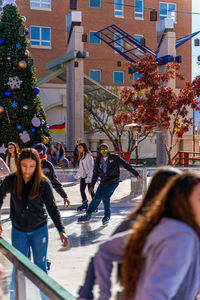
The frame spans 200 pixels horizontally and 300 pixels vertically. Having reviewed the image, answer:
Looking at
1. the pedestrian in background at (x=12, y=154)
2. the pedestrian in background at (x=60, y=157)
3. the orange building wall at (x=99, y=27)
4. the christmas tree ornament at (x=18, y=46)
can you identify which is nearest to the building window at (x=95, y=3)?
the orange building wall at (x=99, y=27)

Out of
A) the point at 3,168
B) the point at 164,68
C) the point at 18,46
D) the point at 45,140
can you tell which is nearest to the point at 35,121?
the point at 45,140

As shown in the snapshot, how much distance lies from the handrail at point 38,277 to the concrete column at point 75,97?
68.4ft

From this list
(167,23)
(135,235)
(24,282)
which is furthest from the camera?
(167,23)

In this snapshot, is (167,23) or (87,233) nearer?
(87,233)

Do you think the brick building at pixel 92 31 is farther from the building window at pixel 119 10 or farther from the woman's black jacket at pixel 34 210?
the woman's black jacket at pixel 34 210

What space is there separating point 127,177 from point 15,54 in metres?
8.51

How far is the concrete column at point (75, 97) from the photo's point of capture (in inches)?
955

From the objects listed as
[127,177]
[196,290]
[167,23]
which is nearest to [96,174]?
[127,177]

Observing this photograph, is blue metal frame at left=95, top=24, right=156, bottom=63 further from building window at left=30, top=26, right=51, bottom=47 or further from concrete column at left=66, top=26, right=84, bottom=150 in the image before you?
concrete column at left=66, top=26, right=84, bottom=150

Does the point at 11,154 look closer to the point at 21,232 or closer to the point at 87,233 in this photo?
the point at 87,233

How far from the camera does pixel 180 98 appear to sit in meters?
20.0

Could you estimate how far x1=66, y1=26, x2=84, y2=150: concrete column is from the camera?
2427cm

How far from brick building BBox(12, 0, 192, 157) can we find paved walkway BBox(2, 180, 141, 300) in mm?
20594

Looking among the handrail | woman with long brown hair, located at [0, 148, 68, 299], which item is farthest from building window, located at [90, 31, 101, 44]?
the handrail
